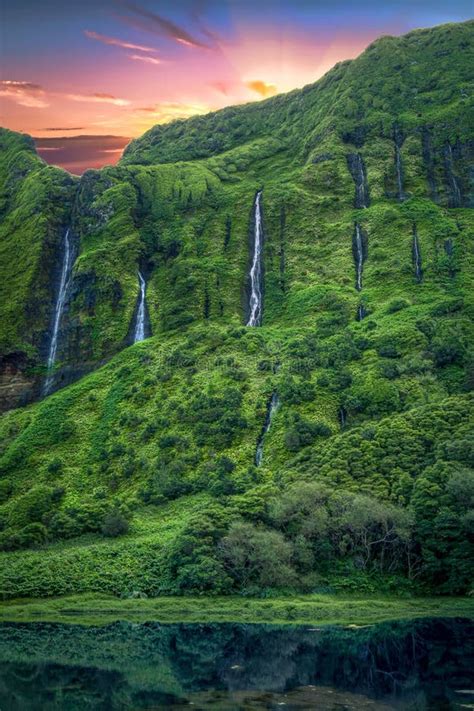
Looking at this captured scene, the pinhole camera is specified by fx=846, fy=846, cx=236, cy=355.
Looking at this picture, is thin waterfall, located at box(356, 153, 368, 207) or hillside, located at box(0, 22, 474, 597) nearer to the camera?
hillside, located at box(0, 22, 474, 597)

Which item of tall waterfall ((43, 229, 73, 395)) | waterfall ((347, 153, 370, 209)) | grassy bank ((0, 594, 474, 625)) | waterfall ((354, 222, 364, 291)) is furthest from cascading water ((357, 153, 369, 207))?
grassy bank ((0, 594, 474, 625))

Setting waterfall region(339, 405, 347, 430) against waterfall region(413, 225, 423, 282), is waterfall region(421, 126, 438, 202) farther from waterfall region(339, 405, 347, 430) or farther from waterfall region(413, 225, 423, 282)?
waterfall region(339, 405, 347, 430)

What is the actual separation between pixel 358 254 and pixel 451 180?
28984 mm

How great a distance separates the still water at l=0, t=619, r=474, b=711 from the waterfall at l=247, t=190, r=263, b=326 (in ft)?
288

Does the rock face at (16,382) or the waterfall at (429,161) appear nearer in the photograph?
the rock face at (16,382)

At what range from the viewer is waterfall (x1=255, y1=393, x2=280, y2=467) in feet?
364

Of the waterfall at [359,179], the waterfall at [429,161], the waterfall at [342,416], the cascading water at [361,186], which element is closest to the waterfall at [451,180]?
the waterfall at [429,161]

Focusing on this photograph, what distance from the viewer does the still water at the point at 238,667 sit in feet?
150

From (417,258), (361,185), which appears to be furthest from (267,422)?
(361,185)

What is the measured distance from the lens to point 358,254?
159750 mm

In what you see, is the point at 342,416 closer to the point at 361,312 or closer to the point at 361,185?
the point at 361,312

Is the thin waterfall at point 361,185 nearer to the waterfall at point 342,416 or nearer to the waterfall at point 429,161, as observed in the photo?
the waterfall at point 429,161

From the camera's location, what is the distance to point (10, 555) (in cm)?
9506

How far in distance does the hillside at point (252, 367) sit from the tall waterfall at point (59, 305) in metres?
0.52
